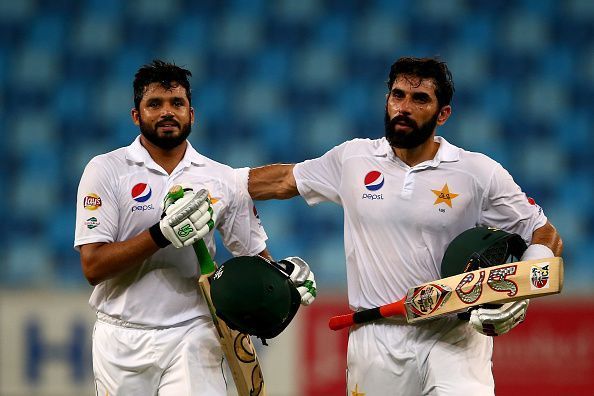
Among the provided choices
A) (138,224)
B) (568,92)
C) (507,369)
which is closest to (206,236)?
(138,224)

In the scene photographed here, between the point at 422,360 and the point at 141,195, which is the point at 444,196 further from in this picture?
the point at 141,195

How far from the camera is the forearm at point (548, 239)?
323 cm

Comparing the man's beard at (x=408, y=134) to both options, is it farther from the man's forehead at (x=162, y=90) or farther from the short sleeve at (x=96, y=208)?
the short sleeve at (x=96, y=208)

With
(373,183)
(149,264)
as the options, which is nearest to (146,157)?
(149,264)

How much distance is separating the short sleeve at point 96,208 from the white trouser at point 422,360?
0.84 m

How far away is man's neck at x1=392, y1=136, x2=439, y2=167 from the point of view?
330cm

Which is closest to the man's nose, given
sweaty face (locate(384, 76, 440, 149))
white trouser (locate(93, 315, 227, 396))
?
sweaty face (locate(384, 76, 440, 149))

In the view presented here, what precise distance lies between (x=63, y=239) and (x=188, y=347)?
112 inches

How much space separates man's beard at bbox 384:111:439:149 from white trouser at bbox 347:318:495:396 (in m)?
0.54

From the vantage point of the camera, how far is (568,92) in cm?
643

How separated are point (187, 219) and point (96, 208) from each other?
1.12ft

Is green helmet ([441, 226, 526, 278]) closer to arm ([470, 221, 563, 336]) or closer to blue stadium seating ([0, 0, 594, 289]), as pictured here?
arm ([470, 221, 563, 336])

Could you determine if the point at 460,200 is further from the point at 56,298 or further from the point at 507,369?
the point at 56,298

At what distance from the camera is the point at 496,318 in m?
2.97
